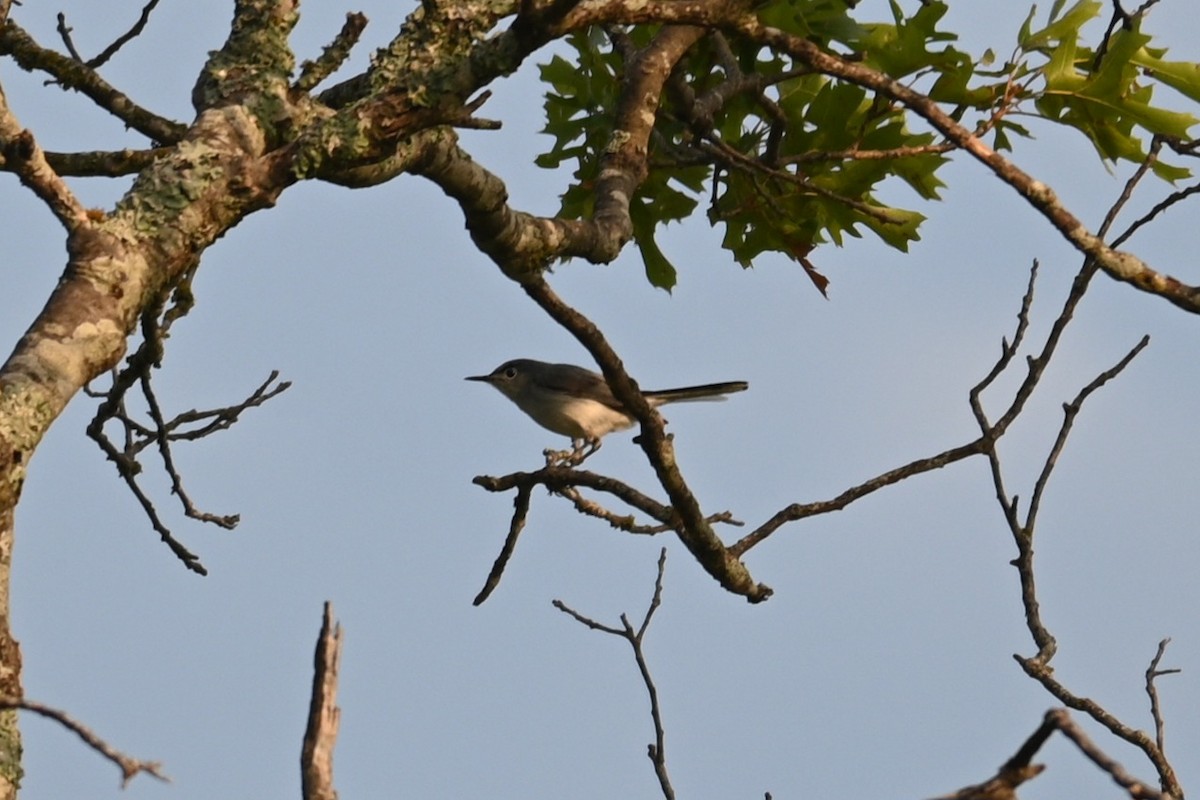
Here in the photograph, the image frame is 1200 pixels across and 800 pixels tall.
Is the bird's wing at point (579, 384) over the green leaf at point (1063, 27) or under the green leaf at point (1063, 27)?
over

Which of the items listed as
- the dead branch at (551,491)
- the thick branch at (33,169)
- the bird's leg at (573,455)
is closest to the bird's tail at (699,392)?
the bird's leg at (573,455)

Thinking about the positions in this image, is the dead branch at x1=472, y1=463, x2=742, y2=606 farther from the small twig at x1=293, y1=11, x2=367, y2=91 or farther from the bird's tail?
the bird's tail

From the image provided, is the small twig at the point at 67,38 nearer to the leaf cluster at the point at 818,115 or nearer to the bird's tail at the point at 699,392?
the leaf cluster at the point at 818,115

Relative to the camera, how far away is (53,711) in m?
2.38

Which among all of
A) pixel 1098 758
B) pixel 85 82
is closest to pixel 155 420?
pixel 85 82

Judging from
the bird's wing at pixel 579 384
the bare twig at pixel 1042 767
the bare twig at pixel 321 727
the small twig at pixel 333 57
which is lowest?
the bare twig at pixel 1042 767

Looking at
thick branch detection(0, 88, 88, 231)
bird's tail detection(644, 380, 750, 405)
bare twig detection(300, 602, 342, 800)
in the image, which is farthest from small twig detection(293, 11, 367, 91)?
bird's tail detection(644, 380, 750, 405)

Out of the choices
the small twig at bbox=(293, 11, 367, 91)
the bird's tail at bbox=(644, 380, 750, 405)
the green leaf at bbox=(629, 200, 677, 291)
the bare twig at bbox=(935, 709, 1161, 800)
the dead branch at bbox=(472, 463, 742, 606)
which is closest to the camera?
the bare twig at bbox=(935, 709, 1161, 800)

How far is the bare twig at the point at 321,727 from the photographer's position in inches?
87.7

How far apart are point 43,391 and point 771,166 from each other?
10.2 feet

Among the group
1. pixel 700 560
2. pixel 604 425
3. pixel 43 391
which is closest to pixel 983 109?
pixel 700 560

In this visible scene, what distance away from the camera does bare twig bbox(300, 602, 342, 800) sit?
2227 millimetres

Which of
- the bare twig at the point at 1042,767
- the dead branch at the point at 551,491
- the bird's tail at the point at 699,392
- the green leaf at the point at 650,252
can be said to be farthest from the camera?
the bird's tail at the point at 699,392

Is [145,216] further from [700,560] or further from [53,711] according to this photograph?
[700,560]
